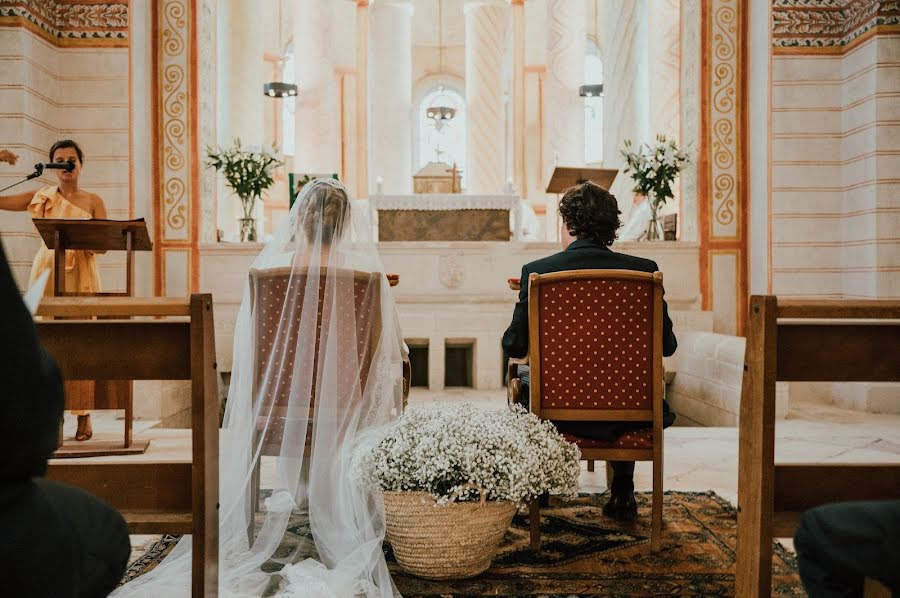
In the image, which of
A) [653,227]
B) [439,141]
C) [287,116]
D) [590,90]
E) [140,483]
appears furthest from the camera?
[439,141]

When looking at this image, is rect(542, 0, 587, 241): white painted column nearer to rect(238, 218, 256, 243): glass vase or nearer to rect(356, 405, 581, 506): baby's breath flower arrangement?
rect(238, 218, 256, 243): glass vase

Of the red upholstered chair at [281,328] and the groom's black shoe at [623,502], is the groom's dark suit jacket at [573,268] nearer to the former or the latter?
the groom's black shoe at [623,502]

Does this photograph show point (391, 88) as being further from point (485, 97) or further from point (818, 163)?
point (818, 163)

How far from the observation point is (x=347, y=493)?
97.7 inches

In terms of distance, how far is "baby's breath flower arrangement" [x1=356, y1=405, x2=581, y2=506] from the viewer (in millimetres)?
2219

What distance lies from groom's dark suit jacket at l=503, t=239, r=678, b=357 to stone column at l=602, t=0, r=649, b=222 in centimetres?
653

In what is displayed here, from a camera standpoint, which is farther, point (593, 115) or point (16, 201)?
point (593, 115)

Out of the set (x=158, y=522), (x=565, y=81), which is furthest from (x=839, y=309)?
(x=565, y=81)

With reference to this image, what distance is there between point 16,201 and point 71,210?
0.45 metres

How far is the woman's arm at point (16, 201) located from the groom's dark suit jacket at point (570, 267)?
134 inches

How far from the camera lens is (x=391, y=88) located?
40.2ft

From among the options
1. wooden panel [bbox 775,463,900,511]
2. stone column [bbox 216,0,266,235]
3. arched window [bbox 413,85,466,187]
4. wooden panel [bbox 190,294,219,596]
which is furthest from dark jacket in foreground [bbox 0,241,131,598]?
arched window [bbox 413,85,466,187]

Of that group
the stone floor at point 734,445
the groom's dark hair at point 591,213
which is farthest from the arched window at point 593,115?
the groom's dark hair at point 591,213

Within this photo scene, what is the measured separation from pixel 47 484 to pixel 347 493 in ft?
4.85
